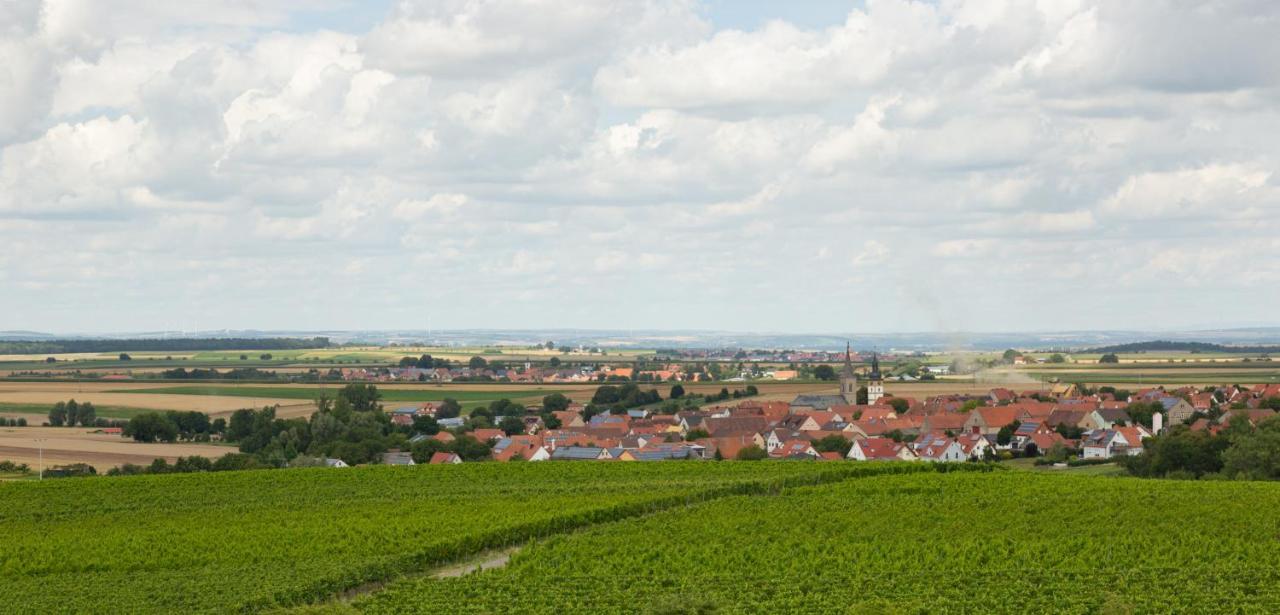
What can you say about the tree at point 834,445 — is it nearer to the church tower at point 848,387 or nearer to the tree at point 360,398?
the tree at point 360,398

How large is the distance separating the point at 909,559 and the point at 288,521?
55.9 feet

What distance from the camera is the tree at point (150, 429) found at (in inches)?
3359

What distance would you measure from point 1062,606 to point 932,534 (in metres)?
9.06

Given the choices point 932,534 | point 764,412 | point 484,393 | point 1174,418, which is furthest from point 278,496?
point 484,393

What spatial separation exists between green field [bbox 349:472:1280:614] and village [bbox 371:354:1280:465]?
98.7 feet

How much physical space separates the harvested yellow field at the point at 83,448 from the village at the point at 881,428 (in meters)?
12.0

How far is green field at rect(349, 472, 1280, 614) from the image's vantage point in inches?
1066

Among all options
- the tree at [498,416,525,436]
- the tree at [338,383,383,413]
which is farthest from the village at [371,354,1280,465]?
→ the tree at [338,383,383,413]

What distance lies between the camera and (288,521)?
39438 millimetres

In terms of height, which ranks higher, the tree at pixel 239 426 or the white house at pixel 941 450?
the tree at pixel 239 426

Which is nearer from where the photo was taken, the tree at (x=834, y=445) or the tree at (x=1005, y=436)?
the tree at (x=834, y=445)

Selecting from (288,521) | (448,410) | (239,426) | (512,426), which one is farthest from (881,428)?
(288,521)

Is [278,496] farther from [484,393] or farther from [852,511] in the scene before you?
[484,393]

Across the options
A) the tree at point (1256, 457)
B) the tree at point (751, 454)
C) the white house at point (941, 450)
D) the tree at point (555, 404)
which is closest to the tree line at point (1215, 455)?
the tree at point (1256, 457)
